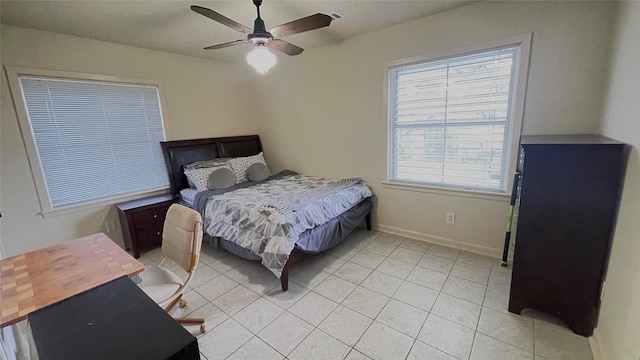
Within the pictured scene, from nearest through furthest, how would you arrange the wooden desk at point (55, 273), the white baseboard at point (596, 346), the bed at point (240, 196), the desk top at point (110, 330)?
the desk top at point (110, 330)
the wooden desk at point (55, 273)
the white baseboard at point (596, 346)
the bed at point (240, 196)

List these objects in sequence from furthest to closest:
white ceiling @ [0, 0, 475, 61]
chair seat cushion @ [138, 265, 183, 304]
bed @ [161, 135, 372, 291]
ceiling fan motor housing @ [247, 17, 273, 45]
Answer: bed @ [161, 135, 372, 291]
white ceiling @ [0, 0, 475, 61]
ceiling fan motor housing @ [247, 17, 273, 45]
chair seat cushion @ [138, 265, 183, 304]

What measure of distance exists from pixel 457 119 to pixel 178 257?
2717 mm

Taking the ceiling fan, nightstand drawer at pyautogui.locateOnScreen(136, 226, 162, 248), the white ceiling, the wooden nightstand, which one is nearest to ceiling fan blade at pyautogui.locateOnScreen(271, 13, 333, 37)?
the ceiling fan

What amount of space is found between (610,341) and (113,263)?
263 centimetres

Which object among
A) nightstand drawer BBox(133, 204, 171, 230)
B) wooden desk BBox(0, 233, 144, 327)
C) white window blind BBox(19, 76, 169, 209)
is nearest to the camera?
wooden desk BBox(0, 233, 144, 327)

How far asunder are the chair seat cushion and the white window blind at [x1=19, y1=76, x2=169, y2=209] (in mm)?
1791

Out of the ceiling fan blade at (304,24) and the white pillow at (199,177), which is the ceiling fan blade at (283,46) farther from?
the white pillow at (199,177)

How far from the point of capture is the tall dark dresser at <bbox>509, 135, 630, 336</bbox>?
5.01ft

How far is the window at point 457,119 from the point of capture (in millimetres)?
2385

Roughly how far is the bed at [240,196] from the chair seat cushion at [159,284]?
0.68 m

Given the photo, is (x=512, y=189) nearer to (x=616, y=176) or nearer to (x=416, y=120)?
(x=616, y=176)

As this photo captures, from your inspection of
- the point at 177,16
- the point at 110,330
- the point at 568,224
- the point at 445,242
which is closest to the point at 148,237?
the point at 177,16

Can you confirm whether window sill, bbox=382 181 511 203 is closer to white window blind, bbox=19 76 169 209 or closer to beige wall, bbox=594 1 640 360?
beige wall, bbox=594 1 640 360

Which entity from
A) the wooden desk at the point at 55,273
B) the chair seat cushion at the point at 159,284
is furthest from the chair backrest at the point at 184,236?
the wooden desk at the point at 55,273
